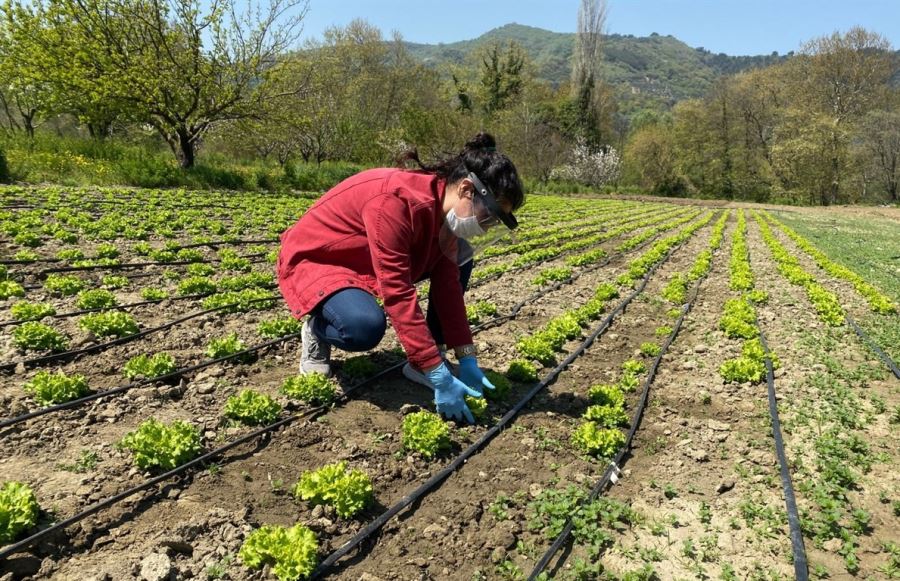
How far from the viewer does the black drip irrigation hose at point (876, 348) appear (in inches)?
235

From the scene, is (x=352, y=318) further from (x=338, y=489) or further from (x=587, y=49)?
(x=587, y=49)

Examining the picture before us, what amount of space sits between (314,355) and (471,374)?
139 centimetres

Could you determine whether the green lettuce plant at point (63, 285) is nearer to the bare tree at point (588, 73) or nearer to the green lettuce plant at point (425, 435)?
the green lettuce plant at point (425, 435)

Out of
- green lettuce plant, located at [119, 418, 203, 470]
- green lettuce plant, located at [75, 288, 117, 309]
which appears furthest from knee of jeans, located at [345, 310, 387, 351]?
green lettuce plant, located at [75, 288, 117, 309]

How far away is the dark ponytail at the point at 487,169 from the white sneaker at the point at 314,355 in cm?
183

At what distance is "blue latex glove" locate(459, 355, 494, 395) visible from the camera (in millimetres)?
4723

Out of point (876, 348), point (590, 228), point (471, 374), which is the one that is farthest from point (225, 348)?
point (590, 228)

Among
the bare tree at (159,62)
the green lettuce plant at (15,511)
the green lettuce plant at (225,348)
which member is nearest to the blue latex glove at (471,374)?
the green lettuce plant at (225,348)

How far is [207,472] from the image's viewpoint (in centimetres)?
354

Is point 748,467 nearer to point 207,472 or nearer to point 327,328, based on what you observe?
point 327,328

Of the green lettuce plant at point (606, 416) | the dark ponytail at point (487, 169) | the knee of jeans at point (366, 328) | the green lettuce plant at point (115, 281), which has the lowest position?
the green lettuce plant at point (606, 416)

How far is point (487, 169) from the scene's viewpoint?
370 centimetres

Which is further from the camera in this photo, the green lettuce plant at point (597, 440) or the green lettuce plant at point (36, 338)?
the green lettuce plant at point (36, 338)

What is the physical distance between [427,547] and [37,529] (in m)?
2.07
